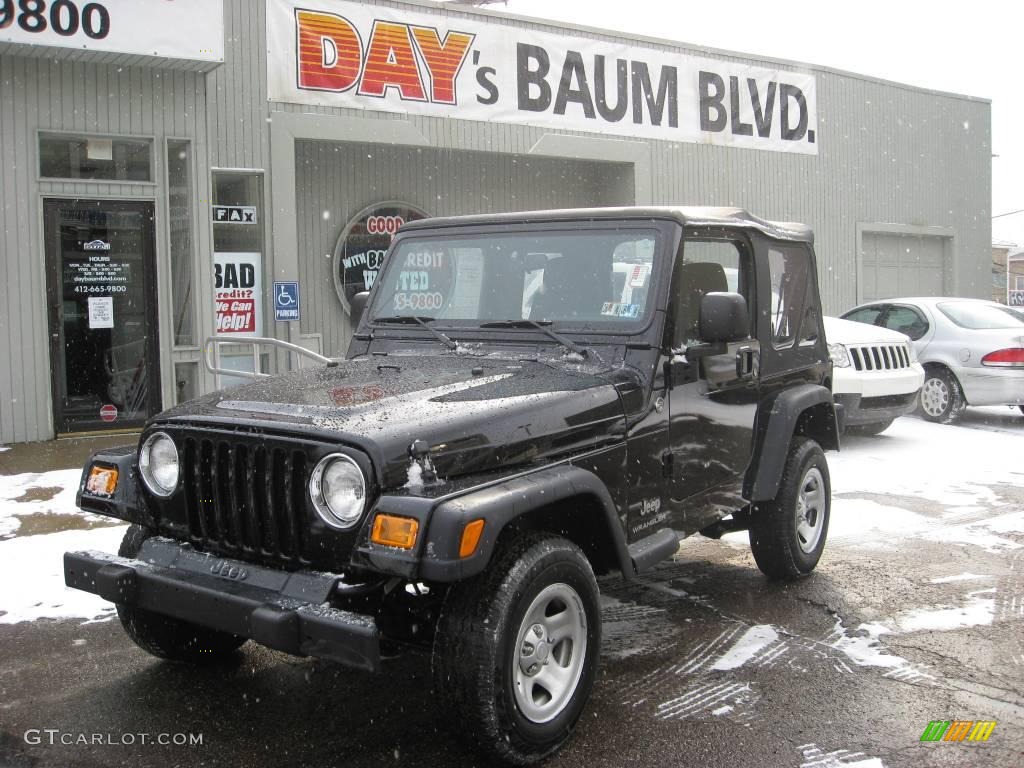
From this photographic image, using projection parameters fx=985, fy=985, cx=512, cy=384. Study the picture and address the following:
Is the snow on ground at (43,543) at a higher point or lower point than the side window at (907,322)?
lower

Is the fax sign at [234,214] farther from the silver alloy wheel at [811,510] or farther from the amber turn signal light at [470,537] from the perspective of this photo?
the amber turn signal light at [470,537]

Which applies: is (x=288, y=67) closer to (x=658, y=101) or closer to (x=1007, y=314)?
(x=658, y=101)

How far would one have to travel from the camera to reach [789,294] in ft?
17.9

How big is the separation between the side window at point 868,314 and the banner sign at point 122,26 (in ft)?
26.6

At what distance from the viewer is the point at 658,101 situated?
46.2 ft

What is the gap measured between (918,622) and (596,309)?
2.29 m

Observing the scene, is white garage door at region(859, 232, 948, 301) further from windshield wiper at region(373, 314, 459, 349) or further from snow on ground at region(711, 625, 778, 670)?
windshield wiper at region(373, 314, 459, 349)

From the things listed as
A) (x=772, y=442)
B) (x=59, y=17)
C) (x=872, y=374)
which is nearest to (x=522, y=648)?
(x=772, y=442)

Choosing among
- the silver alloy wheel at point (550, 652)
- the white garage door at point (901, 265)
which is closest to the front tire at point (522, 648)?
the silver alloy wheel at point (550, 652)

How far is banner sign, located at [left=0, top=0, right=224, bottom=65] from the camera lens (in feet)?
29.1

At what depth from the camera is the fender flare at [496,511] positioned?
9.84 feet

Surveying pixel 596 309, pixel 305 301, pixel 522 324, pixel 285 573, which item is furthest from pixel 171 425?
pixel 305 301

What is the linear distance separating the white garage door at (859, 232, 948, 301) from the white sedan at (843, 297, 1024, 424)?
5352 millimetres

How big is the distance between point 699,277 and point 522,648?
2.12 meters
